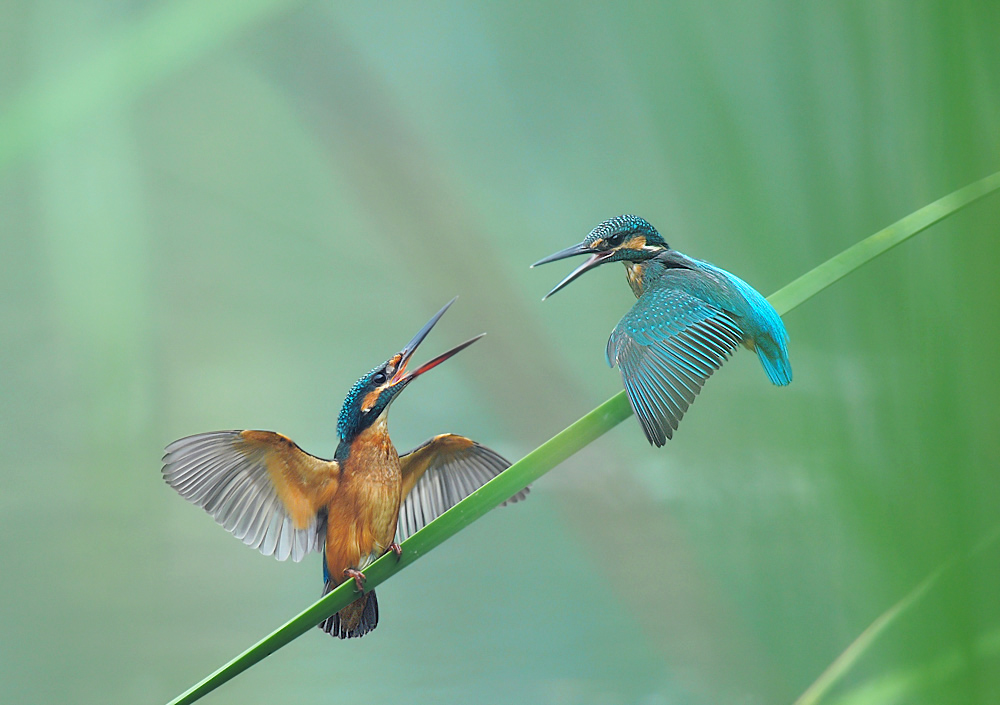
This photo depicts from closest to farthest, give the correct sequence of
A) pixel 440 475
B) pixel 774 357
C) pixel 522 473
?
1. pixel 522 473
2. pixel 774 357
3. pixel 440 475

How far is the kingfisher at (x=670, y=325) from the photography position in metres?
0.51

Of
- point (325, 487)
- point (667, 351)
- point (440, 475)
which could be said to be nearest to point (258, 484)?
point (325, 487)

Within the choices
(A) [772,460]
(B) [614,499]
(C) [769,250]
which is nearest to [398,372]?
(C) [769,250]

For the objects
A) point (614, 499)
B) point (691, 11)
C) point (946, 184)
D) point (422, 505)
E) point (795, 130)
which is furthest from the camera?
point (614, 499)

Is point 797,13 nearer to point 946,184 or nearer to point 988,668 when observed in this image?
point 946,184

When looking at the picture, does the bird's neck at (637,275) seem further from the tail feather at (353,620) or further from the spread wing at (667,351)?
the tail feather at (353,620)

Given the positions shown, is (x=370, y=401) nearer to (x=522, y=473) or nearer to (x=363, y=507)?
(x=363, y=507)

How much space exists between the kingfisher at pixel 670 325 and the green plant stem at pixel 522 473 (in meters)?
0.03

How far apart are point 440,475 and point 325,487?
0.40 ft

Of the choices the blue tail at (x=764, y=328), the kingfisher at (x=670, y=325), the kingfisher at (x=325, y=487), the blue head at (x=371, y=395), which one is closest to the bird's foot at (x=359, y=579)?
the kingfisher at (x=325, y=487)

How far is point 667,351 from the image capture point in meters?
0.53

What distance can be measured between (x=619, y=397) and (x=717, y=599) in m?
0.77

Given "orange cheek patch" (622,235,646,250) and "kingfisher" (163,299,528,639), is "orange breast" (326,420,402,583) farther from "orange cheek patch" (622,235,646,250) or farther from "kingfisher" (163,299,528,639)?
"orange cheek patch" (622,235,646,250)

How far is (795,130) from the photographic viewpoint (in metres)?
0.57
